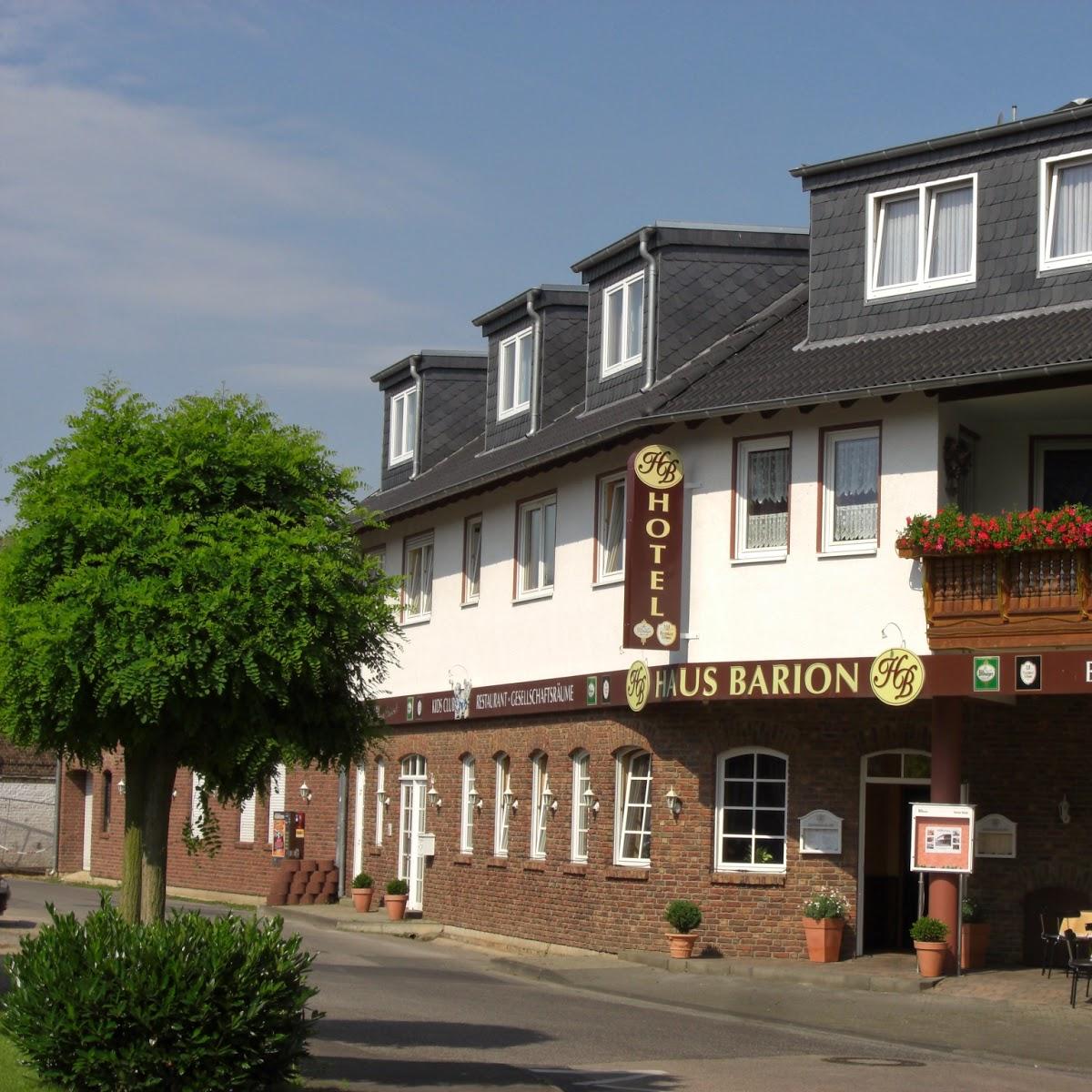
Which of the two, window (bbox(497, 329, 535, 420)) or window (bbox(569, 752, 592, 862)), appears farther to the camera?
window (bbox(497, 329, 535, 420))

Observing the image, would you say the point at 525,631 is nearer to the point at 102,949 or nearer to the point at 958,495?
the point at 958,495

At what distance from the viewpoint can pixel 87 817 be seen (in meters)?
46.9

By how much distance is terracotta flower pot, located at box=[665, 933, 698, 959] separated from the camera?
22047 mm

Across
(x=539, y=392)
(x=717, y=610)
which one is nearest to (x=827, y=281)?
(x=717, y=610)

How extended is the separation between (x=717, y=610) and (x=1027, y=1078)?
921cm

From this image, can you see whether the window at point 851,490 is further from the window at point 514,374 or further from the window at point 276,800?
the window at point 276,800

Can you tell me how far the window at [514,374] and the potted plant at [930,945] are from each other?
474 inches

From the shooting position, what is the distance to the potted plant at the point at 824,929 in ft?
70.0

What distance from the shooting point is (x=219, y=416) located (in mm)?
12188

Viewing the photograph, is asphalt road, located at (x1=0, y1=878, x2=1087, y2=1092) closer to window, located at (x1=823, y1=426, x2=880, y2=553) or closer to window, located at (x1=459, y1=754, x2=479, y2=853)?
window, located at (x1=823, y1=426, x2=880, y2=553)

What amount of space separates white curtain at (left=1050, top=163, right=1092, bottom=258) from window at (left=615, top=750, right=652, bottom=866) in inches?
329

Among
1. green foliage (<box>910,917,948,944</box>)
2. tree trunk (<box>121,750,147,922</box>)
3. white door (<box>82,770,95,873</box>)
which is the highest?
tree trunk (<box>121,750,147,922</box>)

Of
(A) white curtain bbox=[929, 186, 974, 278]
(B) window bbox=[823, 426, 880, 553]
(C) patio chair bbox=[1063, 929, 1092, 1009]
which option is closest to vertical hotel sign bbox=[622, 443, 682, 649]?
(B) window bbox=[823, 426, 880, 553]

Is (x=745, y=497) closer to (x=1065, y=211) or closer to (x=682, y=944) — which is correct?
(x=1065, y=211)
